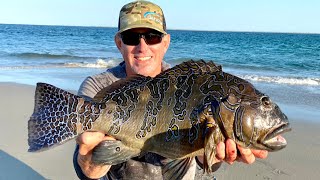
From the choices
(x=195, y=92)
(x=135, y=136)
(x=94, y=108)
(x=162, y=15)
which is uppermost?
(x=162, y=15)

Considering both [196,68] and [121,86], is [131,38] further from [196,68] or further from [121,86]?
[196,68]

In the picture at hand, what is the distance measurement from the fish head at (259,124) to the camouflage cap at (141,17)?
132 centimetres

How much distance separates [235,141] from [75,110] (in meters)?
1.21

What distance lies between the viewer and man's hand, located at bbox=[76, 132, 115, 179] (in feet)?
9.36

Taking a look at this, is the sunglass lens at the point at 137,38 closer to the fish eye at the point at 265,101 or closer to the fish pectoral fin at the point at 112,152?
the fish pectoral fin at the point at 112,152

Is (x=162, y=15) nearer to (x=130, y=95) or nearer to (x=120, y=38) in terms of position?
(x=120, y=38)

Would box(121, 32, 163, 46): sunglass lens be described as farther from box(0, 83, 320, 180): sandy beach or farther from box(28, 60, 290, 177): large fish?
box(0, 83, 320, 180): sandy beach

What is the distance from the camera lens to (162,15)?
12.3ft

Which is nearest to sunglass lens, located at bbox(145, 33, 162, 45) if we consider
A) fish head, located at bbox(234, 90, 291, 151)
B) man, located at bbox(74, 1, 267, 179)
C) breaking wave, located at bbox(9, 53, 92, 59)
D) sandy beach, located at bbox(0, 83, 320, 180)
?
man, located at bbox(74, 1, 267, 179)

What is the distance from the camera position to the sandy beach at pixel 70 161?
5.43 meters

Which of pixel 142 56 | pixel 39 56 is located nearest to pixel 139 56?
pixel 142 56

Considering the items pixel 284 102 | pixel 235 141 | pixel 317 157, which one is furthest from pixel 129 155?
pixel 284 102

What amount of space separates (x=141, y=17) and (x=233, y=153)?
1579 millimetres

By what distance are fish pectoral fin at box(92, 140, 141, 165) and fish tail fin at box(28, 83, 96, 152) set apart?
0.20 m
